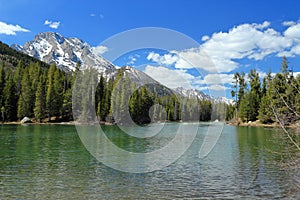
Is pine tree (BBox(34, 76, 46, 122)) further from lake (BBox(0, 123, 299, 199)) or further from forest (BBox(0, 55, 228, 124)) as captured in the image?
lake (BBox(0, 123, 299, 199))

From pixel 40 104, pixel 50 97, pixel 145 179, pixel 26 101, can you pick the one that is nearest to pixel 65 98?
pixel 50 97

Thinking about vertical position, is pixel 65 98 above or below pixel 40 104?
above

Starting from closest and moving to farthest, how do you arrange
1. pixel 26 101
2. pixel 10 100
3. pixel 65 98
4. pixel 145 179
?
pixel 145 179
pixel 10 100
pixel 26 101
pixel 65 98

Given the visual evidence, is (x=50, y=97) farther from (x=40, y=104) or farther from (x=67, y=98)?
(x=67, y=98)

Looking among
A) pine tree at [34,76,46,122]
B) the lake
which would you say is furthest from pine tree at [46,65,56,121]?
the lake

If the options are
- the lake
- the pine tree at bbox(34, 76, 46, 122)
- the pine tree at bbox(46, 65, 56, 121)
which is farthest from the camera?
the pine tree at bbox(46, 65, 56, 121)

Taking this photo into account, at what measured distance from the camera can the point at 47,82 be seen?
109438 mm

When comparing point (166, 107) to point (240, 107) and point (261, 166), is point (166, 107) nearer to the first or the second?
point (240, 107)

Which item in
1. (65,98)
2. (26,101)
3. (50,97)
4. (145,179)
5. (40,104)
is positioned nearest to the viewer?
(145,179)

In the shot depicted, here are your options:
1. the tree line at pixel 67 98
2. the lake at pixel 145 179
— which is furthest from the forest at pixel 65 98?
the lake at pixel 145 179

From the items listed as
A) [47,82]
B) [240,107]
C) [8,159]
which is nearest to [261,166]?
[8,159]

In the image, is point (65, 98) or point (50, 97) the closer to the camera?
point (50, 97)

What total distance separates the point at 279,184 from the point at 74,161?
1601 cm

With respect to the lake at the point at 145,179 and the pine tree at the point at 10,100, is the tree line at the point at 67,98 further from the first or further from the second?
the lake at the point at 145,179
